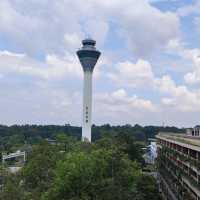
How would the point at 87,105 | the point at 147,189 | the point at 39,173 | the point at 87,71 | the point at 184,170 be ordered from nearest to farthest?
the point at 184,170 < the point at 39,173 < the point at 147,189 < the point at 87,71 < the point at 87,105

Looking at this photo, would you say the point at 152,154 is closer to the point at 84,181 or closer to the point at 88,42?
the point at 88,42

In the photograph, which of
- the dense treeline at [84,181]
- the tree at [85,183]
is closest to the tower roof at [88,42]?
the dense treeline at [84,181]

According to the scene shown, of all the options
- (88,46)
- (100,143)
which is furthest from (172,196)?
(88,46)

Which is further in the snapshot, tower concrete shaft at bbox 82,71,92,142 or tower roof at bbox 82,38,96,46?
tower concrete shaft at bbox 82,71,92,142

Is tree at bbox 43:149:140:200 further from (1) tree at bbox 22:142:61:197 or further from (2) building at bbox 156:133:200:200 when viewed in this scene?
(1) tree at bbox 22:142:61:197

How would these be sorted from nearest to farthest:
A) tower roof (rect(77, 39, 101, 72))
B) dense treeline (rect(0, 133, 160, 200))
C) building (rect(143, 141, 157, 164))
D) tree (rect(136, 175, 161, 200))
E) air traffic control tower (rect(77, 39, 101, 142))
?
dense treeline (rect(0, 133, 160, 200))
tree (rect(136, 175, 161, 200))
building (rect(143, 141, 157, 164))
tower roof (rect(77, 39, 101, 72))
air traffic control tower (rect(77, 39, 101, 142))

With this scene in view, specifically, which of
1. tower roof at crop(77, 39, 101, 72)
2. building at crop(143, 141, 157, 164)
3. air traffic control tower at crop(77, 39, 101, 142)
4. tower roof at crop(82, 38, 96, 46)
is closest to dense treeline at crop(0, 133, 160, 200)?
building at crop(143, 141, 157, 164)

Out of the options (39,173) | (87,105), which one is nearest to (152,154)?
(87,105)

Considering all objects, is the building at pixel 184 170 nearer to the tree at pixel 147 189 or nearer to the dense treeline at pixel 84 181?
the tree at pixel 147 189

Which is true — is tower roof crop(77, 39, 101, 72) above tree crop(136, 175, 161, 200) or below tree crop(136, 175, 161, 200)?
above
